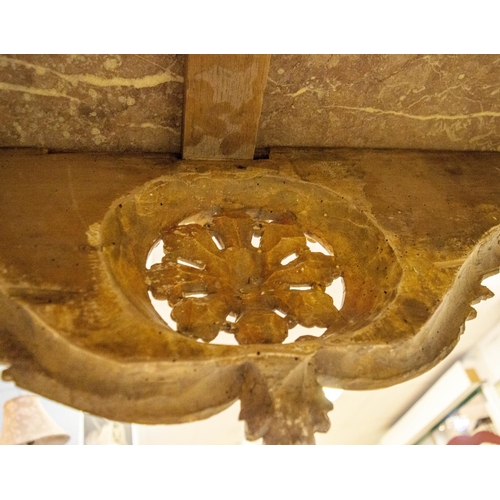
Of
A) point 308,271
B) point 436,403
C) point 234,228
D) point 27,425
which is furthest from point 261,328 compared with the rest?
point 436,403

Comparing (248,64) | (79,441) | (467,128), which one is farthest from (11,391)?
(467,128)

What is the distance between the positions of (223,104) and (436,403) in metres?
4.72

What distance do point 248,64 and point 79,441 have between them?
3.06 metres

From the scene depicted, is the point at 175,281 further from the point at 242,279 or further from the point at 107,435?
the point at 107,435

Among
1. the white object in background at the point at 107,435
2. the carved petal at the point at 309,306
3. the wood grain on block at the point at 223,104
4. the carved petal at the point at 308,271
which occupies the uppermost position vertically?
the white object in background at the point at 107,435

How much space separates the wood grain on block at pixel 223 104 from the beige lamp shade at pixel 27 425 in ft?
6.35

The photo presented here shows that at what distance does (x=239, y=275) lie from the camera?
207cm

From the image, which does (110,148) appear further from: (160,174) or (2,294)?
(2,294)

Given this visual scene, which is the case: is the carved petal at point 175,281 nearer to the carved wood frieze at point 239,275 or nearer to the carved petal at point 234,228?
the carved wood frieze at point 239,275

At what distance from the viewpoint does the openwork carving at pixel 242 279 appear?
1884mm

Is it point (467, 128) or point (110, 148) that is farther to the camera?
point (467, 128)

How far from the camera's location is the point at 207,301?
194 cm

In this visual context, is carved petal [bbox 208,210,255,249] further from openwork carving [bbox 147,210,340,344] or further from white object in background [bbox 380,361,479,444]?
white object in background [bbox 380,361,479,444]

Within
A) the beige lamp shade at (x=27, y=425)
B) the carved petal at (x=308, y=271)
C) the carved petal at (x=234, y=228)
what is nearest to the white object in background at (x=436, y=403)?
the beige lamp shade at (x=27, y=425)
